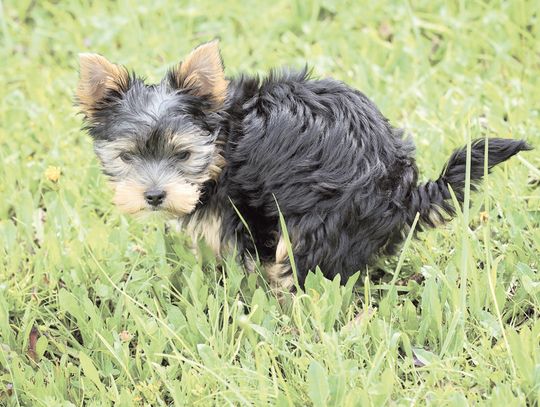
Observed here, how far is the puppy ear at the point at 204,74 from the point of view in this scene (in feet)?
12.3

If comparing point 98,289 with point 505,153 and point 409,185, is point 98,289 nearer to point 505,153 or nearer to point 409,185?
point 409,185

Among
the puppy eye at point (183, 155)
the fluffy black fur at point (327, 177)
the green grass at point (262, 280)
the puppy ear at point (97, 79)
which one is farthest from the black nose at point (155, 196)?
the puppy ear at point (97, 79)

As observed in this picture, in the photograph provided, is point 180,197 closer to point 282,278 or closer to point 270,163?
point 270,163

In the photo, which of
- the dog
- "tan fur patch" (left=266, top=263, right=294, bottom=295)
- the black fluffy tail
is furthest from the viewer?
"tan fur patch" (left=266, top=263, right=294, bottom=295)

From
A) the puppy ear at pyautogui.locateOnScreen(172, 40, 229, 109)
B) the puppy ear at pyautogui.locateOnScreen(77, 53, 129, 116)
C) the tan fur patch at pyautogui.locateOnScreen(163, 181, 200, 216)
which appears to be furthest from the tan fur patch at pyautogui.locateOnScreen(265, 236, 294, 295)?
the puppy ear at pyautogui.locateOnScreen(77, 53, 129, 116)

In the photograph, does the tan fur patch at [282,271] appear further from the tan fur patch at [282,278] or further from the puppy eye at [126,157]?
the puppy eye at [126,157]

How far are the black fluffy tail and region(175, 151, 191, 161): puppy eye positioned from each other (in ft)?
3.55

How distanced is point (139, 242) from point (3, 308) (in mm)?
918

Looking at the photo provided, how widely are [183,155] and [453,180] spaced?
1.27 m

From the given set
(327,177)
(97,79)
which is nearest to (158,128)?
(97,79)

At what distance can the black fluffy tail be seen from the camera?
3.46m

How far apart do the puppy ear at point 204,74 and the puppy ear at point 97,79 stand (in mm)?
264

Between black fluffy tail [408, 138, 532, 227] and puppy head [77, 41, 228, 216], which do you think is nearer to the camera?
black fluffy tail [408, 138, 532, 227]

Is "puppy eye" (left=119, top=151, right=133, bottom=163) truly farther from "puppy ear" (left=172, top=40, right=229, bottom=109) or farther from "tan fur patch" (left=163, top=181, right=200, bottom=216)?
"puppy ear" (left=172, top=40, right=229, bottom=109)
